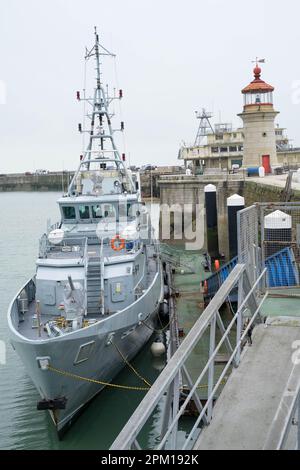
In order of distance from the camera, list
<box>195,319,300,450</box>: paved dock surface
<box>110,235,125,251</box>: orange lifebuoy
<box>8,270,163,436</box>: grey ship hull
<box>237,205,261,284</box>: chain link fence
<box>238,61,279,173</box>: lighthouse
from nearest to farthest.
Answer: <box>195,319,300,450</box>: paved dock surface
<box>237,205,261,284</box>: chain link fence
<box>8,270,163,436</box>: grey ship hull
<box>110,235,125,251</box>: orange lifebuoy
<box>238,61,279,173</box>: lighthouse

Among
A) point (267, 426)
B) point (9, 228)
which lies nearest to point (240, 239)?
point (267, 426)

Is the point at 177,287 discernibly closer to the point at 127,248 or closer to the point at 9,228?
the point at 127,248

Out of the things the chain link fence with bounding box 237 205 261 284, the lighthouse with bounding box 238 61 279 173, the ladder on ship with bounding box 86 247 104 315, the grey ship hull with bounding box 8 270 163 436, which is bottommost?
the grey ship hull with bounding box 8 270 163 436

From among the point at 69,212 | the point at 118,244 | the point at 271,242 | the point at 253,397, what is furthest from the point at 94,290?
the point at 253,397

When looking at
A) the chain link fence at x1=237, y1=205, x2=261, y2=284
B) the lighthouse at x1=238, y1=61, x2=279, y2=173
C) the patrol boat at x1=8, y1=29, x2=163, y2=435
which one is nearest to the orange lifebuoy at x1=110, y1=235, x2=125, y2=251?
the patrol boat at x1=8, y1=29, x2=163, y2=435

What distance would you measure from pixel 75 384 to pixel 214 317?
28.0ft

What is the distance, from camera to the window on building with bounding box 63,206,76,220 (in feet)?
62.8

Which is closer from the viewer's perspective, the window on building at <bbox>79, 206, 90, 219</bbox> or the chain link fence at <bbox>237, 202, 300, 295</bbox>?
the chain link fence at <bbox>237, 202, 300, 295</bbox>

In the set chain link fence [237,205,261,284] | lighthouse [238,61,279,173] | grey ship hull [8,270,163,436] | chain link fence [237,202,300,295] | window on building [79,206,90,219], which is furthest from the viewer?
lighthouse [238,61,279,173]

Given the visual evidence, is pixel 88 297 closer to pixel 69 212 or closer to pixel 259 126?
pixel 69 212

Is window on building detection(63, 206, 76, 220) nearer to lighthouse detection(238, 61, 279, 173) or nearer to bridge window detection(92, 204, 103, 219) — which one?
bridge window detection(92, 204, 103, 219)

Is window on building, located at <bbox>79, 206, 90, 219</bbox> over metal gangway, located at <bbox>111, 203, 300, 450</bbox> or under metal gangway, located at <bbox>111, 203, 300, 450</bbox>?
over

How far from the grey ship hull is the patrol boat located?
0.02 m
